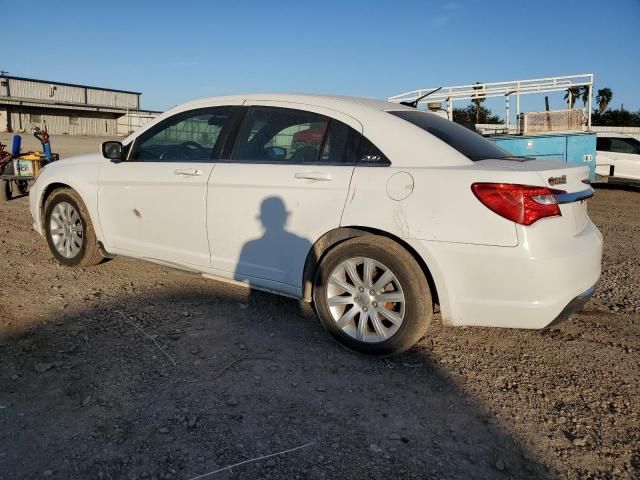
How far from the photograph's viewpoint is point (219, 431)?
2691 millimetres

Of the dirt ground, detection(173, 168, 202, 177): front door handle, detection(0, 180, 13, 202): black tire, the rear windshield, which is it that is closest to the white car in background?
the dirt ground

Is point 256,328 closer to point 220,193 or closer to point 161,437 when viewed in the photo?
point 220,193

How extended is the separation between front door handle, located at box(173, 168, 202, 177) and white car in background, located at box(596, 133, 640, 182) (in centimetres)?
1301

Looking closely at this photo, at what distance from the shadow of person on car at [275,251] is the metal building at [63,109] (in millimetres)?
40740

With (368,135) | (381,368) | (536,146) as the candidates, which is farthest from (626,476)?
(536,146)

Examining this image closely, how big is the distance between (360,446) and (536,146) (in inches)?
426

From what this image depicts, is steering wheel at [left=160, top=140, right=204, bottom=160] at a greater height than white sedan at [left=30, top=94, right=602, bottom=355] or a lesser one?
greater

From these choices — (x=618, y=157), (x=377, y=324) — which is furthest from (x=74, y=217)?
(x=618, y=157)

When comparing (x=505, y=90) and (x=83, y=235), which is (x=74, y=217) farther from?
→ (x=505, y=90)

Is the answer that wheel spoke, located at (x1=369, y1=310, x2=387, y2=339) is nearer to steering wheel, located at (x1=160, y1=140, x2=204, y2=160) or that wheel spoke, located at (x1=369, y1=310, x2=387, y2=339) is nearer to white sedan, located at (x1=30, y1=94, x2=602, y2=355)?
white sedan, located at (x1=30, y1=94, x2=602, y2=355)

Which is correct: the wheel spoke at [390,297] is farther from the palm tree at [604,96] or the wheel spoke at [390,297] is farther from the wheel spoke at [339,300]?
the palm tree at [604,96]

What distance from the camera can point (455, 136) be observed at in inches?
149

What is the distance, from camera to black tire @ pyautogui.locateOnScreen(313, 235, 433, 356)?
332 centimetres

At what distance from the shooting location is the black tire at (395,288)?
332 centimetres
